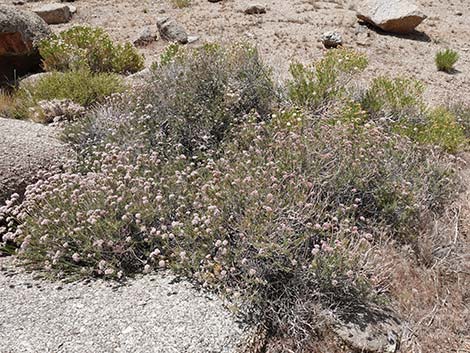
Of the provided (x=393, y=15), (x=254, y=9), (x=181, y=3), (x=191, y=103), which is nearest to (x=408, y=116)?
(x=191, y=103)

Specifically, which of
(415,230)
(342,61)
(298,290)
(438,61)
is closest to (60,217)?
(298,290)

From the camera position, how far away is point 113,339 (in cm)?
278

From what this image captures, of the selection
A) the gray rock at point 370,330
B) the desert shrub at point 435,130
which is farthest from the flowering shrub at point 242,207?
the desert shrub at point 435,130

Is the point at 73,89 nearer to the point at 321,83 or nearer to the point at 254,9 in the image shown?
the point at 321,83

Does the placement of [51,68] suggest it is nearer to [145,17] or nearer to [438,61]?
[145,17]

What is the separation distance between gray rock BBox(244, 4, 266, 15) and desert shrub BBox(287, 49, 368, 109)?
699cm

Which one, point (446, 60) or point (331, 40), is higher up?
point (331, 40)

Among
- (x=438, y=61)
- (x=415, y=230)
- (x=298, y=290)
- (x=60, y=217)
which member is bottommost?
(x=438, y=61)

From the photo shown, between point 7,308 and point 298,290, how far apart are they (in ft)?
6.72

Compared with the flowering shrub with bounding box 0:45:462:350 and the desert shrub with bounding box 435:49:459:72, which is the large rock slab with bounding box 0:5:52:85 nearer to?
the flowering shrub with bounding box 0:45:462:350

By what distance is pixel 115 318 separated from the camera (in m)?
2.93

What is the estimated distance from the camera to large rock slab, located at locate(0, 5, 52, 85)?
8.34 metres

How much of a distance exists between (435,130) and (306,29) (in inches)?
266

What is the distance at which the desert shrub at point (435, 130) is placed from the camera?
5387 millimetres
